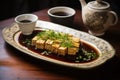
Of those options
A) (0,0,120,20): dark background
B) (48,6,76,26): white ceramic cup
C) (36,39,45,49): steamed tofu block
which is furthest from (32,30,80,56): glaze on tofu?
(0,0,120,20): dark background

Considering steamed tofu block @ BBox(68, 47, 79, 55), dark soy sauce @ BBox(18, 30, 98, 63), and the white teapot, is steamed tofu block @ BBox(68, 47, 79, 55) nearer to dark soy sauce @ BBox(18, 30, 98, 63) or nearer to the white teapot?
→ dark soy sauce @ BBox(18, 30, 98, 63)

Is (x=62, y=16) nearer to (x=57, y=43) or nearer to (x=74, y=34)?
(x=74, y=34)

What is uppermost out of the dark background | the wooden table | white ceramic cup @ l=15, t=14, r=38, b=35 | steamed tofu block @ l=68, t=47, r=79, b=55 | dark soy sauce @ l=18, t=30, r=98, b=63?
white ceramic cup @ l=15, t=14, r=38, b=35

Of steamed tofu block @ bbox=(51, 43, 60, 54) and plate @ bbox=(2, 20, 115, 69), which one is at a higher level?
steamed tofu block @ bbox=(51, 43, 60, 54)

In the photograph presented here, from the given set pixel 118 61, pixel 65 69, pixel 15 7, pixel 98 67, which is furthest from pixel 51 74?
pixel 15 7

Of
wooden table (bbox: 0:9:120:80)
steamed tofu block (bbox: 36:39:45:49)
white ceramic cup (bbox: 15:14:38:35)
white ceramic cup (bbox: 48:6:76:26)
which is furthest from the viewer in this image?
white ceramic cup (bbox: 48:6:76:26)

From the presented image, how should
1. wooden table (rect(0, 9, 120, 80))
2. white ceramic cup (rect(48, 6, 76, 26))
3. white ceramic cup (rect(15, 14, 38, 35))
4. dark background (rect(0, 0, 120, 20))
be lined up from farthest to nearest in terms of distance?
1. dark background (rect(0, 0, 120, 20))
2. white ceramic cup (rect(48, 6, 76, 26))
3. white ceramic cup (rect(15, 14, 38, 35))
4. wooden table (rect(0, 9, 120, 80))

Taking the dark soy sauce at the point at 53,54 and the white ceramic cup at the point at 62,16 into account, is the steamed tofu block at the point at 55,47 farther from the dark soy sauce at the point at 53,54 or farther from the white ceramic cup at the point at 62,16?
the white ceramic cup at the point at 62,16
